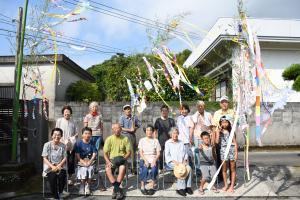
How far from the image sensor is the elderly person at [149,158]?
6.40 m

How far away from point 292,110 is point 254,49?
7640 mm

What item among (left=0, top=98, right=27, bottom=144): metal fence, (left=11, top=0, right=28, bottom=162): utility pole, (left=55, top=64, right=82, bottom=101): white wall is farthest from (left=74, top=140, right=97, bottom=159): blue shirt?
(left=55, top=64, right=82, bottom=101): white wall

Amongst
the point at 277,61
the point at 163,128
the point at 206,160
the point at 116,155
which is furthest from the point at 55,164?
the point at 277,61

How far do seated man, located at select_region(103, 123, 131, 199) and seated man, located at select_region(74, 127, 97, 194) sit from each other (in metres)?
0.29

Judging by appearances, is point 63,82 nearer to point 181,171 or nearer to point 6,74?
point 6,74

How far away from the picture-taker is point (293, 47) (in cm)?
1452

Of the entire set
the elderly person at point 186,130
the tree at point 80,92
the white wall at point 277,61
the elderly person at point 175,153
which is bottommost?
the elderly person at point 175,153

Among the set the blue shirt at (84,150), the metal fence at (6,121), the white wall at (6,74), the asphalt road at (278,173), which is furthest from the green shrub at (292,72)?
the white wall at (6,74)

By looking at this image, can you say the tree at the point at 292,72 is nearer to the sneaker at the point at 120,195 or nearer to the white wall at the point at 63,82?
the white wall at the point at 63,82

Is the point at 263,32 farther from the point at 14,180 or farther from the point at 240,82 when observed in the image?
the point at 14,180

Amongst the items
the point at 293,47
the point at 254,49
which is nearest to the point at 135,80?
the point at 254,49

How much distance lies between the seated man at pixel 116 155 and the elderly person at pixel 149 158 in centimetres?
32

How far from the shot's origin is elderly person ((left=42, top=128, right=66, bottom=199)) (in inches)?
234

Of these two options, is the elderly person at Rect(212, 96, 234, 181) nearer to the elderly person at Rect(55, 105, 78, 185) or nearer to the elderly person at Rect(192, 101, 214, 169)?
the elderly person at Rect(192, 101, 214, 169)
